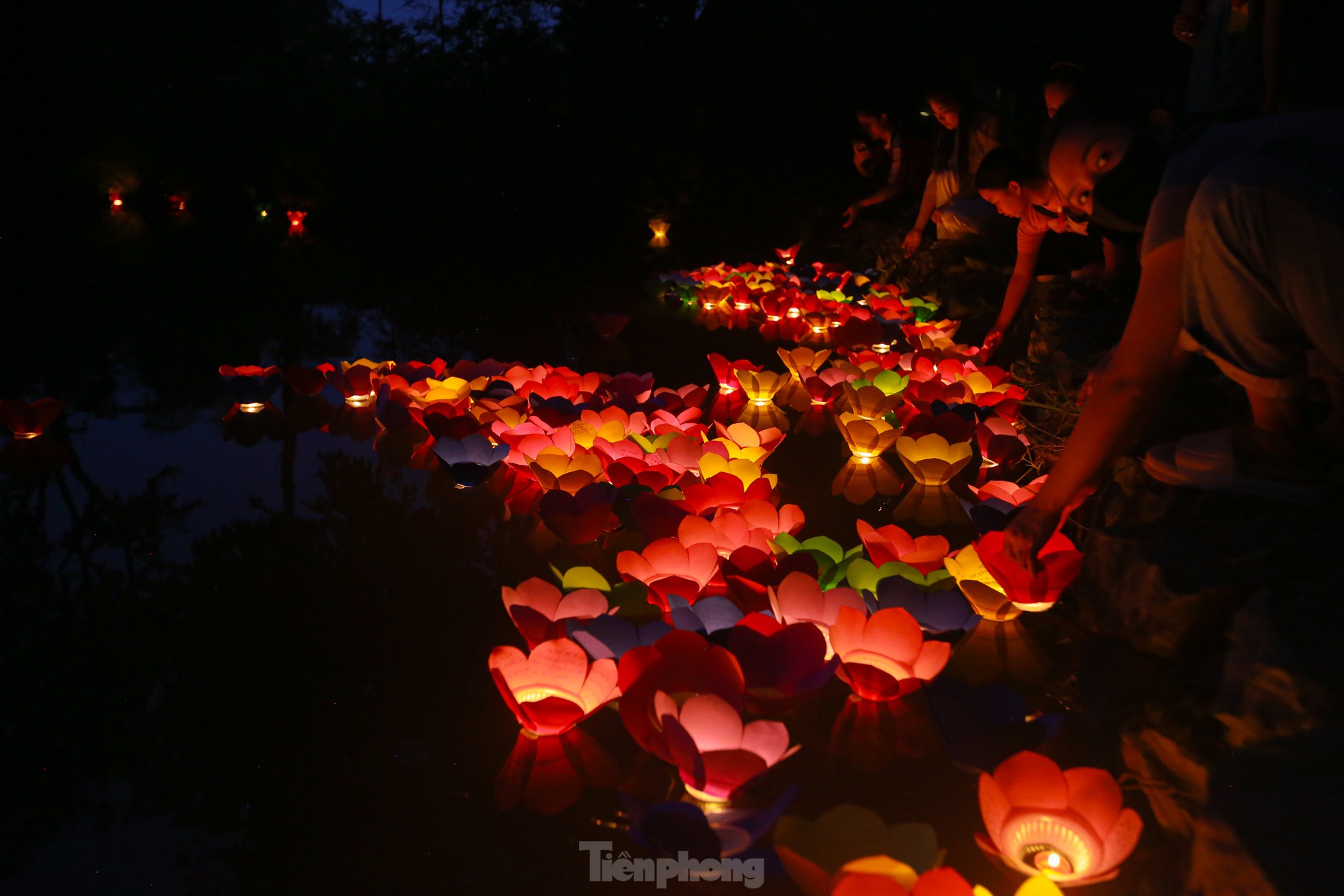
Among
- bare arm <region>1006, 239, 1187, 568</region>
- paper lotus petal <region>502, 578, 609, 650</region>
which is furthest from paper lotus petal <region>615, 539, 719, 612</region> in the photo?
bare arm <region>1006, 239, 1187, 568</region>

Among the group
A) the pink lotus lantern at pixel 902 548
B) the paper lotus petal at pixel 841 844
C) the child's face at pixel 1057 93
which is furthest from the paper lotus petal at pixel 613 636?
the child's face at pixel 1057 93

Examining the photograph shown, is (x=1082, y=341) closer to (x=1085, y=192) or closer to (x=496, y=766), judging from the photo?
(x=1085, y=192)

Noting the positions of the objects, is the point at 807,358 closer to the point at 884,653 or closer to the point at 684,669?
the point at 884,653

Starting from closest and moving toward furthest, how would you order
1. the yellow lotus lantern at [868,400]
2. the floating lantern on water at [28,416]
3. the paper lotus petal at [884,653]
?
the paper lotus petal at [884,653], the floating lantern on water at [28,416], the yellow lotus lantern at [868,400]

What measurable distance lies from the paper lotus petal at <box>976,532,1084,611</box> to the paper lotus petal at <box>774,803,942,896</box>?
2.15 ft

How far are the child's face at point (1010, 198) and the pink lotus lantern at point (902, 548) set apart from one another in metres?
1.14

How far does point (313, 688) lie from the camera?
1355 mm

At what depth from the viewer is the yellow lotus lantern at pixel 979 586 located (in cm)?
155

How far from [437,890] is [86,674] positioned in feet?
2.52

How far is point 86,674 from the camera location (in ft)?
4.57

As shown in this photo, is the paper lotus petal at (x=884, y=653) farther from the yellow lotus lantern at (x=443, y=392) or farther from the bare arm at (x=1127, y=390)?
the yellow lotus lantern at (x=443, y=392)

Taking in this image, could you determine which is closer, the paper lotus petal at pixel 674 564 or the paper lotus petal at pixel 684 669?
the paper lotus petal at pixel 684 669

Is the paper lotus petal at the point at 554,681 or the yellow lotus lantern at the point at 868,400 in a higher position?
the yellow lotus lantern at the point at 868,400

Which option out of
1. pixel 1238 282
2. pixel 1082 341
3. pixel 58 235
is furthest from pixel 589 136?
pixel 1238 282
